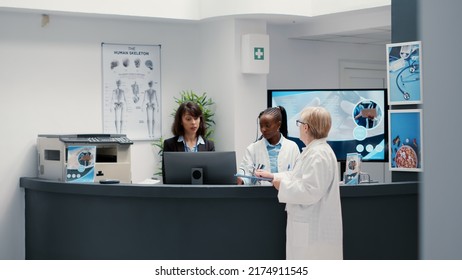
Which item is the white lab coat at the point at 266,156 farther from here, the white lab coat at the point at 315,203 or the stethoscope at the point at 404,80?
the white lab coat at the point at 315,203

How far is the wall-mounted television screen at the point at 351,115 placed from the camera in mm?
6812

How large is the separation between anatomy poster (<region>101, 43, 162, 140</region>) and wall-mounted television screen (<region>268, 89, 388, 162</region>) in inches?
49.7

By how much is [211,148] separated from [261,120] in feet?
2.71

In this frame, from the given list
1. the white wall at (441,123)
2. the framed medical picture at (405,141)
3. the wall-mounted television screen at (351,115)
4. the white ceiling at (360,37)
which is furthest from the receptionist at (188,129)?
the white wall at (441,123)

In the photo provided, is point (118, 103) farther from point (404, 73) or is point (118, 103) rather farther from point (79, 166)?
point (404, 73)

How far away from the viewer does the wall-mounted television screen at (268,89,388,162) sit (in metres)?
6.81

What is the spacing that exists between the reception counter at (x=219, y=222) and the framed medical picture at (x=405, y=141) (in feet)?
0.78

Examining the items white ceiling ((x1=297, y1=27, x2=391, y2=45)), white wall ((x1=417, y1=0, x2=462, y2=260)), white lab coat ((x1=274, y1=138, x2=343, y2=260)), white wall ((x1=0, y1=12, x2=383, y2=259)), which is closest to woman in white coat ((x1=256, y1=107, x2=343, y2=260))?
white lab coat ((x1=274, y1=138, x2=343, y2=260))

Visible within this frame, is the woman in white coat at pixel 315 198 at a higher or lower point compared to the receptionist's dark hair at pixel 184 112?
lower

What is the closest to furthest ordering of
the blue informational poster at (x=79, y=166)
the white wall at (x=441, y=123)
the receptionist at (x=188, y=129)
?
the white wall at (x=441, y=123) → the blue informational poster at (x=79, y=166) → the receptionist at (x=188, y=129)

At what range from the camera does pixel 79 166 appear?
16.5 ft

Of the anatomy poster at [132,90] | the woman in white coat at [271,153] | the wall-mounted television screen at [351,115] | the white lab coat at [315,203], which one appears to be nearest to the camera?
the white lab coat at [315,203]

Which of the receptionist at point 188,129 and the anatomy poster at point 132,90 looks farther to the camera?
the anatomy poster at point 132,90

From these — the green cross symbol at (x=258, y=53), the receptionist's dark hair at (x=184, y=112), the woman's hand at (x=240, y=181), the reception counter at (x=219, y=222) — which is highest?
the green cross symbol at (x=258, y=53)
